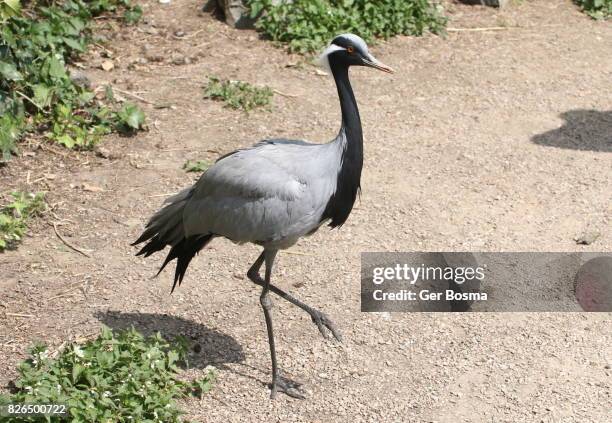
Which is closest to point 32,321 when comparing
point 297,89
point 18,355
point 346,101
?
point 18,355

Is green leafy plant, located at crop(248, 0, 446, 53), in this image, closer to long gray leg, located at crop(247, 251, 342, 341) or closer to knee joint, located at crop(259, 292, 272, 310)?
long gray leg, located at crop(247, 251, 342, 341)

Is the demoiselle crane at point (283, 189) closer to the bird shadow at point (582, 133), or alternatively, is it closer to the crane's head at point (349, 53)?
the crane's head at point (349, 53)

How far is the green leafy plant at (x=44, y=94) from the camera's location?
7615 mm

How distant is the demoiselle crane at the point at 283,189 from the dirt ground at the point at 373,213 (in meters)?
0.56

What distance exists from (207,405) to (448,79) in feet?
16.4

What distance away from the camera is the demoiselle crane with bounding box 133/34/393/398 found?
519 cm

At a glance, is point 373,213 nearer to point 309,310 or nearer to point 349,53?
point 309,310

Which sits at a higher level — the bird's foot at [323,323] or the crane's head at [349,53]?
the crane's head at [349,53]

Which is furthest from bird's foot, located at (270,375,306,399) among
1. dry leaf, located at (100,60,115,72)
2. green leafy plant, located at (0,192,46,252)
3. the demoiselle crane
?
dry leaf, located at (100,60,115,72)

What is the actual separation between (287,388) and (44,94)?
3.82 metres

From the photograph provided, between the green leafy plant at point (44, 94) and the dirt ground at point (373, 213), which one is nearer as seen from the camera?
the dirt ground at point (373, 213)

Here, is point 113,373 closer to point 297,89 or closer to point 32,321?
point 32,321

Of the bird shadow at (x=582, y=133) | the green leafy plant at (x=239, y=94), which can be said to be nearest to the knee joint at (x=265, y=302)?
the green leafy plant at (x=239, y=94)

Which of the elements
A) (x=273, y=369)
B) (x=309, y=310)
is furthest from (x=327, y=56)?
(x=273, y=369)
